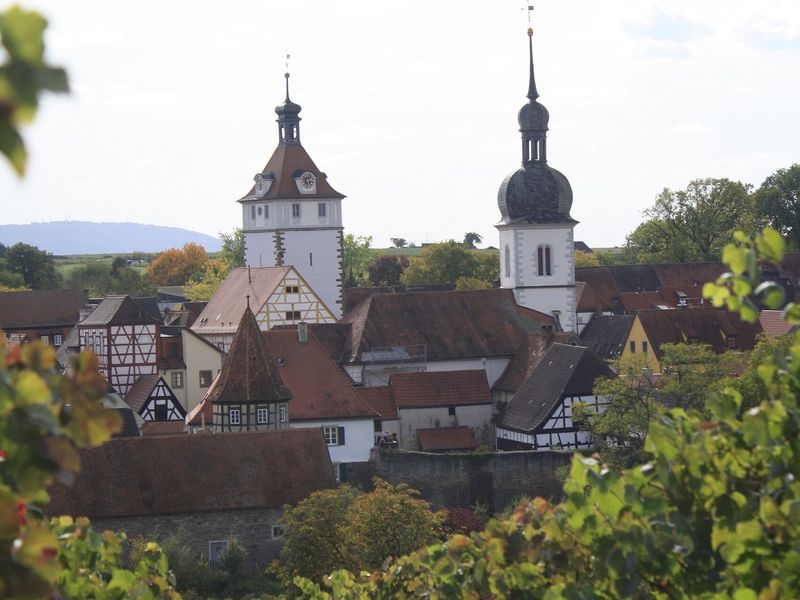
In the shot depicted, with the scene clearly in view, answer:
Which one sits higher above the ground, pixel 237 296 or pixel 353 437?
pixel 237 296

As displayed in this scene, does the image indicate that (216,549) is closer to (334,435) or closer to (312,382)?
(334,435)

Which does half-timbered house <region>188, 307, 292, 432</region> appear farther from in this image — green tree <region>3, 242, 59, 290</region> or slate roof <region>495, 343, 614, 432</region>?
green tree <region>3, 242, 59, 290</region>

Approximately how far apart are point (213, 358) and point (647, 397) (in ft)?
62.4

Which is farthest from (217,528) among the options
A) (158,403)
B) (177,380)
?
(177,380)

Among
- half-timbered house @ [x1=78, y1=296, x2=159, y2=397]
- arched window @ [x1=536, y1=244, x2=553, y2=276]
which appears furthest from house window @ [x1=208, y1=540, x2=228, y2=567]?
arched window @ [x1=536, y1=244, x2=553, y2=276]

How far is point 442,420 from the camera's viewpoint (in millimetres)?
48188

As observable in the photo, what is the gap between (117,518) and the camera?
32.0 m

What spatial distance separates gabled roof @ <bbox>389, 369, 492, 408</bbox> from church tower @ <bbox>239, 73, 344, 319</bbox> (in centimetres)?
1367

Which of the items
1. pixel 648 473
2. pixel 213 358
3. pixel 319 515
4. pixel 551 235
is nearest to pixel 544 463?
pixel 319 515

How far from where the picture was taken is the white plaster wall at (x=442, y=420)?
47550 mm

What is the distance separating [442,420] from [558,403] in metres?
6.22

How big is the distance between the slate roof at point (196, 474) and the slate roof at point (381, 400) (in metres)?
11.9

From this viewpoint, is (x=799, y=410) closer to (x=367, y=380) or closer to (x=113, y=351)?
(x=367, y=380)

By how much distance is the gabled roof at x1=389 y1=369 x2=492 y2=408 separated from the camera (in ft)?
156
